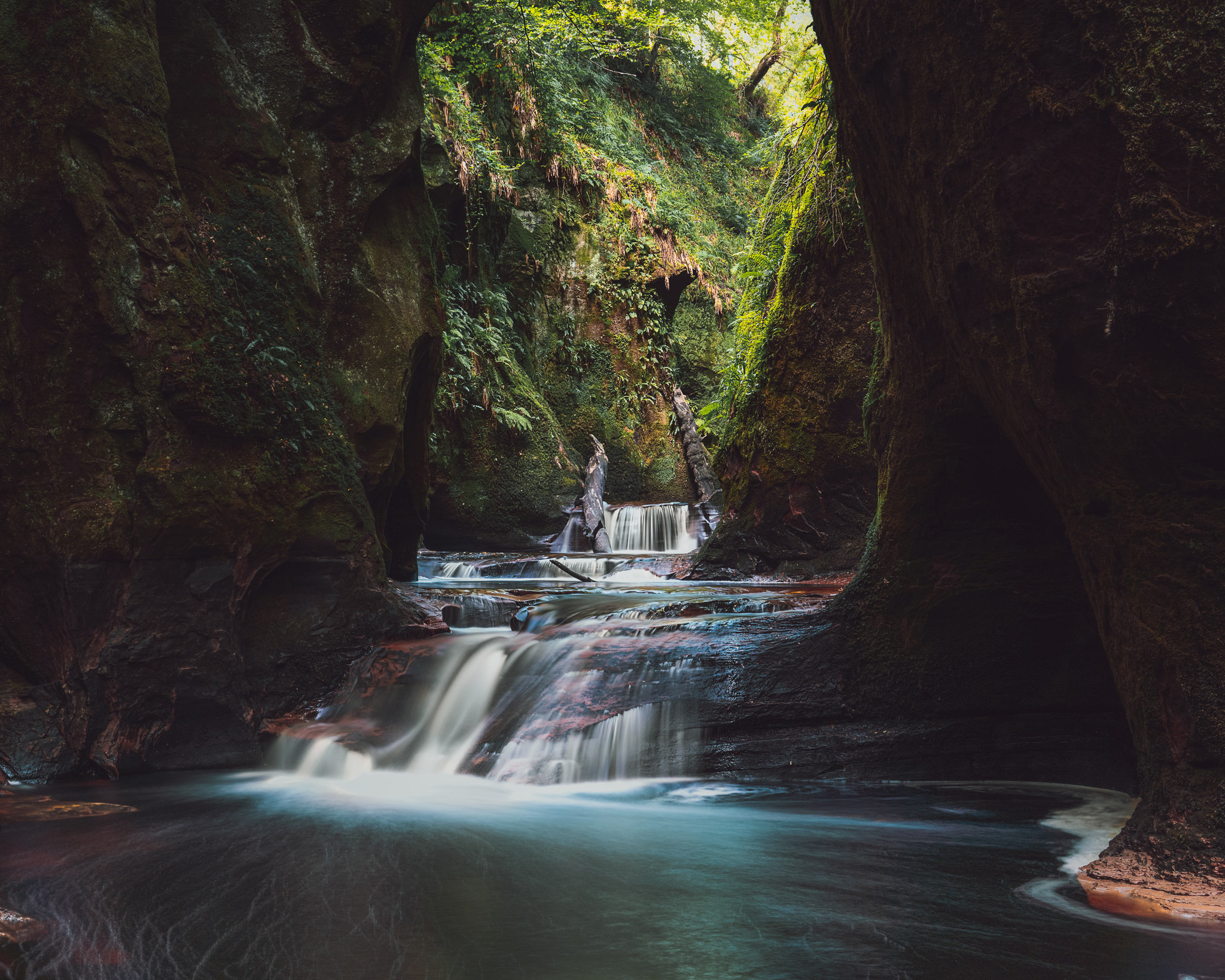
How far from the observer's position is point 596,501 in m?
13.7

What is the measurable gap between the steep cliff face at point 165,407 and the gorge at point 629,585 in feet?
0.09

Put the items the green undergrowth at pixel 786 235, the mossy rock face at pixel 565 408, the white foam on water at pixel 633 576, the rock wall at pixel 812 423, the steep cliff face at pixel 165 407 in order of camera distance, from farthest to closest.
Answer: the mossy rock face at pixel 565 408 → the white foam on water at pixel 633 576 → the rock wall at pixel 812 423 → the green undergrowth at pixel 786 235 → the steep cliff face at pixel 165 407

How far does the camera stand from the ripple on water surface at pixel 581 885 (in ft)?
7.87

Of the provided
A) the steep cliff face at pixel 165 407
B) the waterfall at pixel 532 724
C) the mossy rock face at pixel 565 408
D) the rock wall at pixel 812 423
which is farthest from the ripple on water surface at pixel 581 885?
the mossy rock face at pixel 565 408

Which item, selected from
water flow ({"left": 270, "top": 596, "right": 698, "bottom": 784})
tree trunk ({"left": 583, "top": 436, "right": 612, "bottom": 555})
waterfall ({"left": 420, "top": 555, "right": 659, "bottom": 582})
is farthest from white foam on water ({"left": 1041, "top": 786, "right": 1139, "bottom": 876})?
tree trunk ({"left": 583, "top": 436, "right": 612, "bottom": 555})

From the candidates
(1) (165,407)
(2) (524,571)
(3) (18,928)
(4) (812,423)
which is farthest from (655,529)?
(3) (18,928)

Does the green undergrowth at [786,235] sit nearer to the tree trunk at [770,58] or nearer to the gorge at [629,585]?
the gorge at [629,585]

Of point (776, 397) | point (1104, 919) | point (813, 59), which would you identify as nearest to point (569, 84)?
point (813, 59)

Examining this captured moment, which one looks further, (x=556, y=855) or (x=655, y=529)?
(x=655, y=529)

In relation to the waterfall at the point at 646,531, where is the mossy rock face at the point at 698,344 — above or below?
above

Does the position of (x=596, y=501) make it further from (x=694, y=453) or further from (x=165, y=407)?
(x=165, y=407)

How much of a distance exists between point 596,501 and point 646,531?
1.12 m

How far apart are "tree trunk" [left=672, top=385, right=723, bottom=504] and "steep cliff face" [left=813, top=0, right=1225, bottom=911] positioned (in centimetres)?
1014

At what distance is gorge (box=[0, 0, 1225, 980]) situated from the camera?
105 inches
